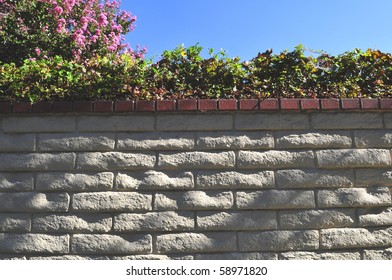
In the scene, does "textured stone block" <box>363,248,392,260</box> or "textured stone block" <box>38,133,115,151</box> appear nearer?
"textured stone block" <box>363,248,392,260</box>

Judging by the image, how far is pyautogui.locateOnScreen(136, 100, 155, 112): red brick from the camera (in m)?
3.24

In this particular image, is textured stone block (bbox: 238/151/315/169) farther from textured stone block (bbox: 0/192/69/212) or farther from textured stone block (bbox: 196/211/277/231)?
textured stone block (bbox: 0/192/69/212)

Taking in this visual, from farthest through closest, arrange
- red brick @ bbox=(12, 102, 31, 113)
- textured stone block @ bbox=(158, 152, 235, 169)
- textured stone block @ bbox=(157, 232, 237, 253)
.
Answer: red brick @ bbox=(12, 102, 31, 113) < textured stone block @ bbox=(158, 152, 235, 169) < textured stone block @ bbox=(157, 232, 237, 253)

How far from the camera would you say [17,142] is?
129 inches

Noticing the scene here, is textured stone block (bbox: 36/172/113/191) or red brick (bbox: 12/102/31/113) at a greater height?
red brick (bbox: 12/102/31/113)

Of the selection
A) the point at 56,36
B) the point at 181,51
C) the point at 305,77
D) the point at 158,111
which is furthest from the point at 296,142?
the point at 56,36

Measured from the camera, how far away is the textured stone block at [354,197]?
3141mm

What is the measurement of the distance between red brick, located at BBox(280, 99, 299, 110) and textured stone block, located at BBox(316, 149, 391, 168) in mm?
469

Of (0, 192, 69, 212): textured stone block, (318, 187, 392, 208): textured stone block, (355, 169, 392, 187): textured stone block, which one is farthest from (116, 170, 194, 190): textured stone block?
(355, 169, 392, 187): textured stone block

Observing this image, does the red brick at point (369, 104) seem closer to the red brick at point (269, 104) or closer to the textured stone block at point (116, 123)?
the red brick at point (269, 104)

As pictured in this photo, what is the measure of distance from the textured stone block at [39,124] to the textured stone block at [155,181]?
2.30 ft

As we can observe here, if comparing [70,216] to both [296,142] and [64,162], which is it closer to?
[64,162]

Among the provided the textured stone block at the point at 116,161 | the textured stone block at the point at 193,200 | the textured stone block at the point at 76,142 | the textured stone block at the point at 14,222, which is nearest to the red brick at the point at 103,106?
the textured stone block at the point at 76,142

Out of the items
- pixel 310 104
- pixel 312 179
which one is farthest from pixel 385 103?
pixel 312 179
